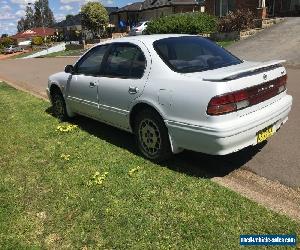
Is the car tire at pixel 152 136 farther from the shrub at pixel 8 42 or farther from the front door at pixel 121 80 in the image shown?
the shrub at pixel 8 42

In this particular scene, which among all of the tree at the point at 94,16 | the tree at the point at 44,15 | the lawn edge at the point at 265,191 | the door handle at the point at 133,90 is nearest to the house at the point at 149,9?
the tree at the point at 94,16

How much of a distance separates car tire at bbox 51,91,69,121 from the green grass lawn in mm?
1412

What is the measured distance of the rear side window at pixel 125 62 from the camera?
5.70 metres

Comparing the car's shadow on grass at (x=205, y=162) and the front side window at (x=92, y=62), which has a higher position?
the front side window at (x=92, y=62)

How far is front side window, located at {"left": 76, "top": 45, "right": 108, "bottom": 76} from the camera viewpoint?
21.6ft

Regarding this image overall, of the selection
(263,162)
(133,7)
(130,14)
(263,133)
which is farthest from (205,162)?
(133,7)

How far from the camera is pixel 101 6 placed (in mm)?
51500

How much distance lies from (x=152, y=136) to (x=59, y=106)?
333cm

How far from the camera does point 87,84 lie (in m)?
6.76

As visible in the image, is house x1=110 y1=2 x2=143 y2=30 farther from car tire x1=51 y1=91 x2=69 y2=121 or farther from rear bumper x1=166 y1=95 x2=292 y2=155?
rear bumper x1=166 y1=95 x2=292 y2=155

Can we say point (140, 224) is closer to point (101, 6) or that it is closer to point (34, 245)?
point (34, 245)

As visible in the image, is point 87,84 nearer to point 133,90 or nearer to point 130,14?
point 133,90

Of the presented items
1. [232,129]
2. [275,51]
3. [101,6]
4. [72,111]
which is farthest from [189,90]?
[101,6]

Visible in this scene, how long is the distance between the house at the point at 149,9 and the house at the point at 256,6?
1864 centimetres
